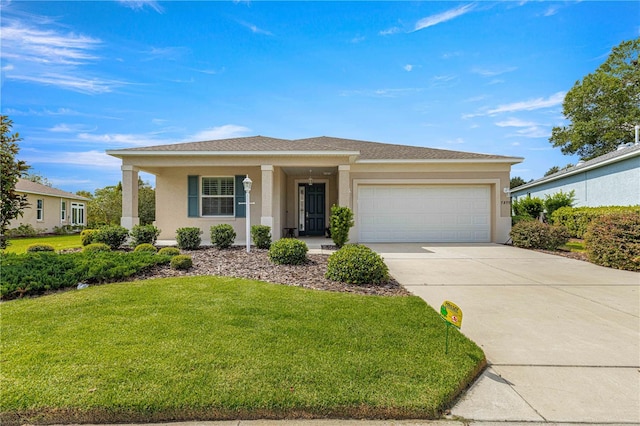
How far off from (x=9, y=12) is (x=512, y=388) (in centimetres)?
849

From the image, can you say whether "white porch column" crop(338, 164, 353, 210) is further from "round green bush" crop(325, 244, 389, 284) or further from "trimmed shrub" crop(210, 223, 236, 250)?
"round green bush" crop(325, 244, 389, 284)

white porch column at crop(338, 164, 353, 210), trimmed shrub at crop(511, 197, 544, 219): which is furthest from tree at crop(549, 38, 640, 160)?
white porch column at crop(338, 164, 353, 210)

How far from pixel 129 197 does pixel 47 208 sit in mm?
15295

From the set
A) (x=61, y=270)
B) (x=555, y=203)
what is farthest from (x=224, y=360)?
(x=555, y=203)

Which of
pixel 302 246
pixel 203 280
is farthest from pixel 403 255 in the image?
pixel 203 280

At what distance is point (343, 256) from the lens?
5.82m

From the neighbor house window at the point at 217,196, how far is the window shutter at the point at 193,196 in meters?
0.23

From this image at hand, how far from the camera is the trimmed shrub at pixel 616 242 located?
735 centimetres

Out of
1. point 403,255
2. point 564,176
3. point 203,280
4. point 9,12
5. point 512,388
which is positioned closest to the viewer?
point 512,388

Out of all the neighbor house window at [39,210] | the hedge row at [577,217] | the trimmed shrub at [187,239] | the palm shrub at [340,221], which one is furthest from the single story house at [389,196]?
the neighbor house window at [39,210]

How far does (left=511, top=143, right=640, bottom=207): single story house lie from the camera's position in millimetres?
13078

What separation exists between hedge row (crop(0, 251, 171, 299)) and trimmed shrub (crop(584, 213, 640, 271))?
10606 mm

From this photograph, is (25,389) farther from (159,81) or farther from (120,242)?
(159,81)

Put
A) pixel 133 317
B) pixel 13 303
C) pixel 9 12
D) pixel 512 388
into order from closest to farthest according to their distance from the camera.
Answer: pixel 512 388
pixel 133 317
pixel 13 303
pixel 9 12
